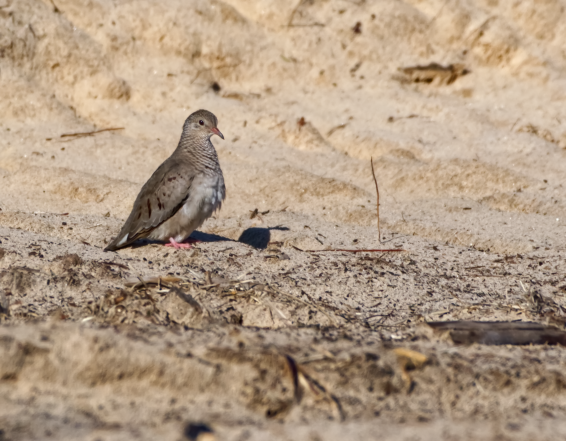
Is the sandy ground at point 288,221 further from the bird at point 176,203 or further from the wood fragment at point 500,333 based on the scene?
the bird at point 176,203

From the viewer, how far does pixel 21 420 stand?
79.7 inches

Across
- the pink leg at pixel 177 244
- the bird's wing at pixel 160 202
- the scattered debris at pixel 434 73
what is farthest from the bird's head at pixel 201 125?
the scattered debris at pixel 434 73

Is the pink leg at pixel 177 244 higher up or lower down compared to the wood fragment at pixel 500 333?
higher up

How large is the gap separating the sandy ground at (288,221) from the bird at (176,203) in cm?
29

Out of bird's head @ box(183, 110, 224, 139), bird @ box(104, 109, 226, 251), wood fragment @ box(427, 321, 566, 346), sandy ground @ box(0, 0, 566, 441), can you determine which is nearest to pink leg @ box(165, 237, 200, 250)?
bird @ box(104, 109, 226, 251)

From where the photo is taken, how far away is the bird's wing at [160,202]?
500cm

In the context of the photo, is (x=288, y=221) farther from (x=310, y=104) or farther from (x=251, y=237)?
(x=310, y=104)

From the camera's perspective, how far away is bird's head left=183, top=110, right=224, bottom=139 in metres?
5.62

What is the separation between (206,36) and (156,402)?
6.46 metres

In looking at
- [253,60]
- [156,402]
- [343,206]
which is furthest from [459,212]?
[156,402]

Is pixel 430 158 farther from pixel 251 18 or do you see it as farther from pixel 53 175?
pixel 53 175

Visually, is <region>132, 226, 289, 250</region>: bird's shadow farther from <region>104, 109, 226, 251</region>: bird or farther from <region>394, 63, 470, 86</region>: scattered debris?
<region>394, 63, 470, 86</region>: scattered debris

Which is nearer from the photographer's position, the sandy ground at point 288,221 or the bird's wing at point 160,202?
the sandy ground at point 288,221

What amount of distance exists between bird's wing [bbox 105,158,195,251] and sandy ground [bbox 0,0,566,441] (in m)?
0.31
